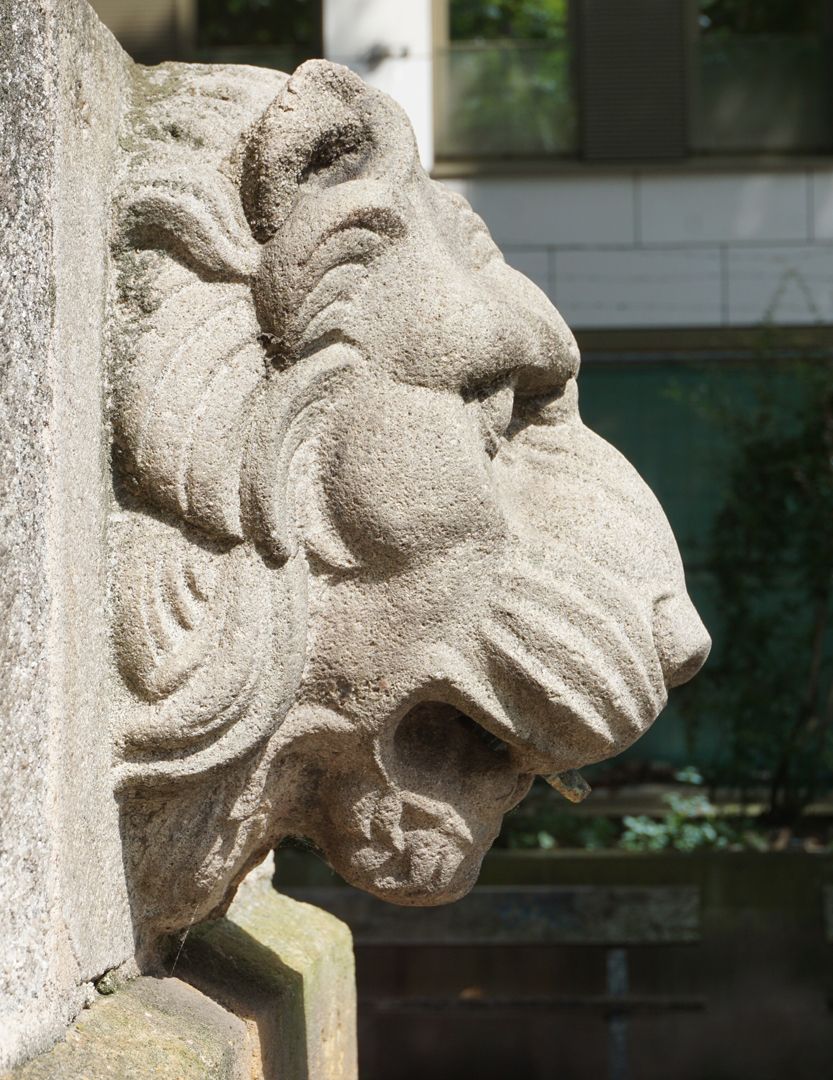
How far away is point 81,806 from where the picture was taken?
1.15 m

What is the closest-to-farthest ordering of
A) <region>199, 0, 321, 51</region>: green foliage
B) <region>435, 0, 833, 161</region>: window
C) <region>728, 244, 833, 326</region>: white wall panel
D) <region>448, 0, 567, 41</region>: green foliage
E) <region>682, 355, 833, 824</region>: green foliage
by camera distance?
<region>682, 355, 833, 824</region>: green foliage → <region>728, 244, 833, 326</region>: white wall panel → <region>435, 0, 833, 161</region>: window → <region>448, 0, 567, 41</region>: green foliage → <region>199, 0, 321, 51</region>: green foliage

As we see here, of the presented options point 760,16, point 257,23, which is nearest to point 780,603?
point 760,16

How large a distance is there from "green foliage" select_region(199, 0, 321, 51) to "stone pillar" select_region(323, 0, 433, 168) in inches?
14.6

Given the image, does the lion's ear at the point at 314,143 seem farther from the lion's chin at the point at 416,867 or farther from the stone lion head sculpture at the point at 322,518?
the lion's chin at the point at 416,867

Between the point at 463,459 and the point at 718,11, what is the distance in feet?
19.0

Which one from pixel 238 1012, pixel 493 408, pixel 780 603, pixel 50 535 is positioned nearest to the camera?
pixel 50 535

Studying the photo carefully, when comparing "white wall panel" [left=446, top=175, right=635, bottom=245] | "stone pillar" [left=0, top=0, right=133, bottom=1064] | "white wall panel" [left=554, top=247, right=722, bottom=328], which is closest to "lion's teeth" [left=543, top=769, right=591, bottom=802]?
"stone pillar" [left=0, top=0, right=133, bottom=1064]

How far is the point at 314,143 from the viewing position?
1.24 meters

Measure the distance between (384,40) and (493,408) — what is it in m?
5.23

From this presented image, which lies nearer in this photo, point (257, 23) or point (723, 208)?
point (723, 208)

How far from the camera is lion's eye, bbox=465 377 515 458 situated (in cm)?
131

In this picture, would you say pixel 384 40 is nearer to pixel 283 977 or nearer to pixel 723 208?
pixel 723 208

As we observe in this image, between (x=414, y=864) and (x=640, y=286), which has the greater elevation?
(x=640, y=286)

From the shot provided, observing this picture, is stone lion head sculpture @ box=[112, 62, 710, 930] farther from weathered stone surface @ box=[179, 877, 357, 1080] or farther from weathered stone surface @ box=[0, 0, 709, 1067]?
weathered stone surface @ box=[179, 877, 357, 1080]
